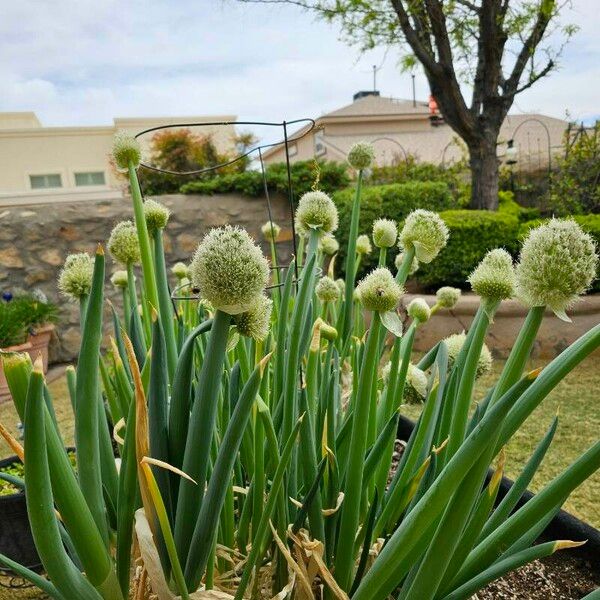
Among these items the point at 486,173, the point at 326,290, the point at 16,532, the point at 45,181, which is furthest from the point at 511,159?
the point at 45,181

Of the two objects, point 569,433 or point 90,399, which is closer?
point 90,399

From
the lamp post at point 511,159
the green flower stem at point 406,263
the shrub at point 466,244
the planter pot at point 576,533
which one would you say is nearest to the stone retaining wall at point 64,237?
the shrub at point 466,244

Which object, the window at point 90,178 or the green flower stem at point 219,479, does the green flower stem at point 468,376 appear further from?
the window at point 90,178

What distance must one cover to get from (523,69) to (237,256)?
5600 mm

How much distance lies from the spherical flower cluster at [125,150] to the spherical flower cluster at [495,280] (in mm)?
539

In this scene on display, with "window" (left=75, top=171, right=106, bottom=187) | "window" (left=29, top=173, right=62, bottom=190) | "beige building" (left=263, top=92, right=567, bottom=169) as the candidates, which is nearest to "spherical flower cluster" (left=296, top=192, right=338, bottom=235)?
"beige building" (left=263, top=92, right=567, bottom=169)

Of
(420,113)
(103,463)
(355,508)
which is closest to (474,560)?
(355,508)

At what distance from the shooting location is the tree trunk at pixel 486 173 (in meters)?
5.23

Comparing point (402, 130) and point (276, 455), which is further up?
point (402, 130)

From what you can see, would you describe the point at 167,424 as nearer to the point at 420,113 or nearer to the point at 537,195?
the point at 537,195

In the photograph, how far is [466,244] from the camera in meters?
4.10

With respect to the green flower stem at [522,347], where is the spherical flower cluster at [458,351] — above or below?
below

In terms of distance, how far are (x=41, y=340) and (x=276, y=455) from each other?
379cm

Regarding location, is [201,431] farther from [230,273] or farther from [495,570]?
[495,570]
